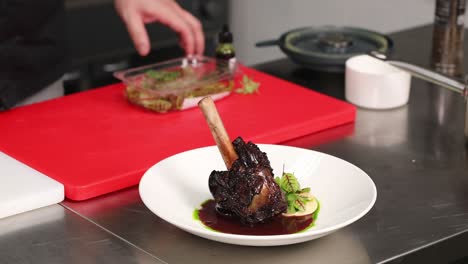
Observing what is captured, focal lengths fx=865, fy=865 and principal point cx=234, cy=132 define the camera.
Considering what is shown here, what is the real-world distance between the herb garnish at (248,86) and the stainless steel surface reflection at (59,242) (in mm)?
623

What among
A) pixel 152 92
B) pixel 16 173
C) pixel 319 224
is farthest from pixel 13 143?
pixel 319 224

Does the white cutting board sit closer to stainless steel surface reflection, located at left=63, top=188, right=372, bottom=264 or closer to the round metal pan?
stainless steel surface reflection, located at left=63, top=188, right=372, bottom=264

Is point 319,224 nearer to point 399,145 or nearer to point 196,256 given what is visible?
point 196,256

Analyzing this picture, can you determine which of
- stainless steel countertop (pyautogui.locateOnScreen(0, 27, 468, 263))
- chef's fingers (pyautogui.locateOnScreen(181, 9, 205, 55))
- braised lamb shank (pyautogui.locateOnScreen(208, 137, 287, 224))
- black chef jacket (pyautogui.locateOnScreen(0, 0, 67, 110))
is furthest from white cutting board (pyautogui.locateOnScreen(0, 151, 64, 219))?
chef's fingers (pyautogui.locateOnScreen(181, 9, 205, 55))

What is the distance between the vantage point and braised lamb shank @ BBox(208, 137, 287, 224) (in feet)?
3.83

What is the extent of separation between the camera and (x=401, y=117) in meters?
1.73

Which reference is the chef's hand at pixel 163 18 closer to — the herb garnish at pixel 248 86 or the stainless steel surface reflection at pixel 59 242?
the herb garnish at pixel 248 86

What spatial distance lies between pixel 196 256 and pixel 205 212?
105 mm

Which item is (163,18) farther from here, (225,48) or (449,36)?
(449,36)

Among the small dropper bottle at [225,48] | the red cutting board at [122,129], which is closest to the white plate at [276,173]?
the red cutting board at [122,129]

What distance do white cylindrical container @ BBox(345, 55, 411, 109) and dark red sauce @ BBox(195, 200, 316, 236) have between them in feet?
1.95

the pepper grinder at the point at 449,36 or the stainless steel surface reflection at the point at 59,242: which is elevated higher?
the pepper grinder at the point at 449,36

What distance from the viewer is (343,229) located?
1230mm

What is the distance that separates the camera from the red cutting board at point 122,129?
4.67 feet
